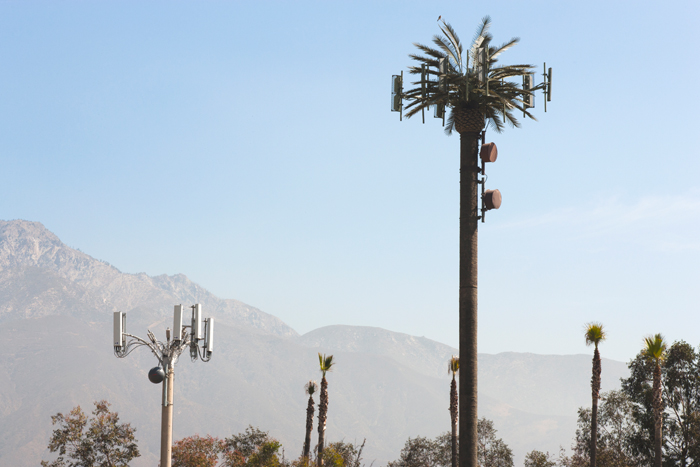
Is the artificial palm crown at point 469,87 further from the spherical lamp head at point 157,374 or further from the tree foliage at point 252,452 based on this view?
the tree foliage at point 252,452

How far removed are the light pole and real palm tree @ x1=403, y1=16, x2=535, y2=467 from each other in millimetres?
7056

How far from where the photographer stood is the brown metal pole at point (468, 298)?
57.5ft

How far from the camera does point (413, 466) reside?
70000 millimetres

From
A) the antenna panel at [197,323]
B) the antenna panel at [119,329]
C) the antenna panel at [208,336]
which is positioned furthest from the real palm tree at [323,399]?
the antenna panel at [197,323]

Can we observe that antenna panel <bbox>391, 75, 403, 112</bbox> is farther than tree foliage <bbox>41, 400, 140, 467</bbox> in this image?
No

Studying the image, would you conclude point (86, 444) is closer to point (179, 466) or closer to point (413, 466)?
point (179, 466)

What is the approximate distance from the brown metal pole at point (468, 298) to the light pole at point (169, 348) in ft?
22.7

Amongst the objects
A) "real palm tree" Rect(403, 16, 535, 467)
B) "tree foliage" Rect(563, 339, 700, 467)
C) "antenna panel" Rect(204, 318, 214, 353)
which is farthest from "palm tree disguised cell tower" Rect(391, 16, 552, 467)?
"tree foliage" Rect(563, 339, 700, 467)

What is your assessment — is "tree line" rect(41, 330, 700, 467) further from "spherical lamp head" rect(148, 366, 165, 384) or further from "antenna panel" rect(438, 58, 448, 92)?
"antenna panel" rect(438, 58, 448, 92)

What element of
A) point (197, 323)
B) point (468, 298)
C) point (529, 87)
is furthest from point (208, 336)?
point (529, 87)

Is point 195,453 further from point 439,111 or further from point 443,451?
point 443,451

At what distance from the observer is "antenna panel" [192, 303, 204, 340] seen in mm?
19594

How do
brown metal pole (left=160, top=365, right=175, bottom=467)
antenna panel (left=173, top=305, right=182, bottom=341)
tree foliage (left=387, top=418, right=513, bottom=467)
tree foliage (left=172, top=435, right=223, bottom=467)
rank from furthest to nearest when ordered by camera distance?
tree foliage (left=387, top=418, right=513, bottom=467) → tree foliage (left=172, top=435, right=223, bottom=467) → antenna panel (left=173, top=305, right=182, bottom=341) → brown metal pole (left=160, top=365, right=175, bottom=467)

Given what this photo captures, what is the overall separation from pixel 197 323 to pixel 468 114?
9433 mm
